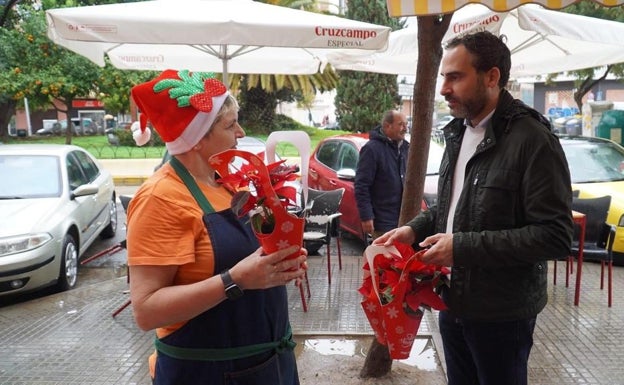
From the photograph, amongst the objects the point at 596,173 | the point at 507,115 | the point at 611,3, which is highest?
the point at 611,3

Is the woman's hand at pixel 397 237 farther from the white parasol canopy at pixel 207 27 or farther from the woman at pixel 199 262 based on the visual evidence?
the white parasol canopy at pixel 207 27

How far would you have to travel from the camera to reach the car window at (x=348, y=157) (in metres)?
8.25

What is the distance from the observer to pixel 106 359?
4.37 metres

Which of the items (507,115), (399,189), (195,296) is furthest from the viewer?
(399,189)

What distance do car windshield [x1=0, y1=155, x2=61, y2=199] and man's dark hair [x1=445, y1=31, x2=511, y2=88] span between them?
18.2ft

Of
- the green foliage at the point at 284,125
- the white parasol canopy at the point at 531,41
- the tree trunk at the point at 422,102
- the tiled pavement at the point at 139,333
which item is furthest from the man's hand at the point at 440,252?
the green foliage at the point at 284,125

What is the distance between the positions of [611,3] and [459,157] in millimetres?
1566

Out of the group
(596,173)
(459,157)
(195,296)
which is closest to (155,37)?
(459,157)

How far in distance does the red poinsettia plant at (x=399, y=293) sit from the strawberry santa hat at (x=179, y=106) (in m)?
0.91

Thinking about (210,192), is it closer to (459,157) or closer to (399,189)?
(459,157)

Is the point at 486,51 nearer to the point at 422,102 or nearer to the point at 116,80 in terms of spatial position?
the point at 422,102

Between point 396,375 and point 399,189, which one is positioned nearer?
point 396,375

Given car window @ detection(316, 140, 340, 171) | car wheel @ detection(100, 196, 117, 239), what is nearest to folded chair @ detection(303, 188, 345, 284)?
car window @ detection(316, 140, 340, 171)

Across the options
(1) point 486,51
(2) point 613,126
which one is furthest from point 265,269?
(2) point 613,126
